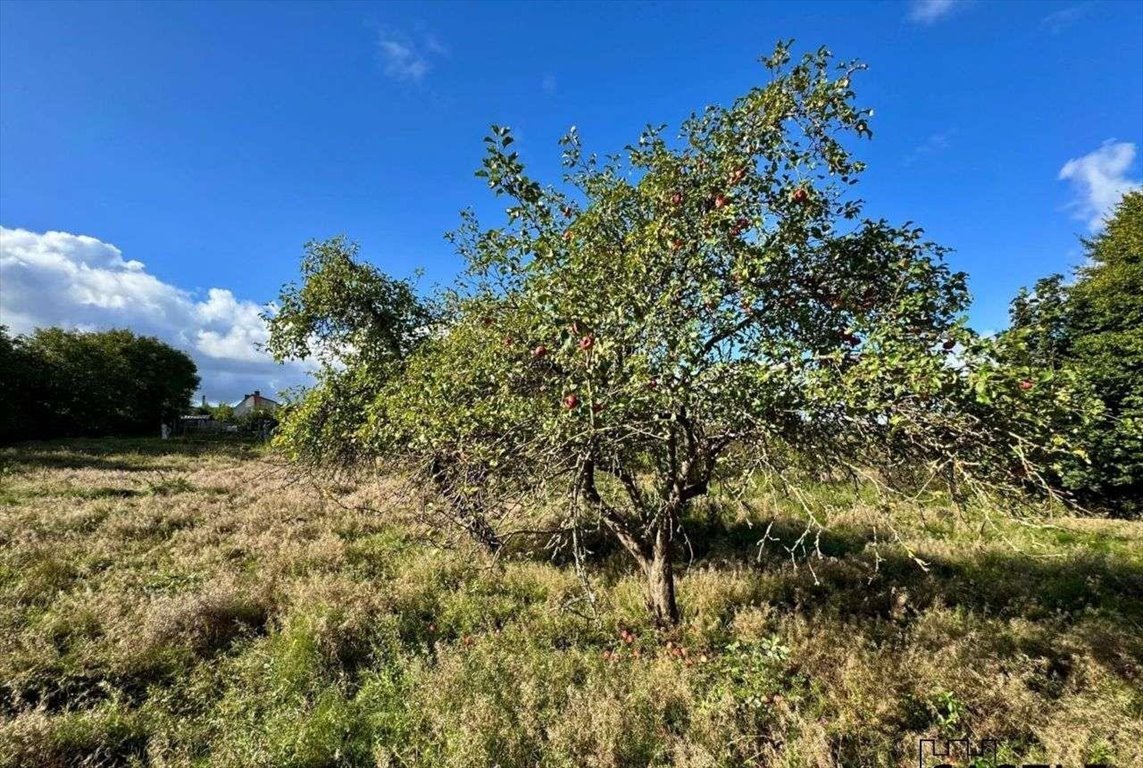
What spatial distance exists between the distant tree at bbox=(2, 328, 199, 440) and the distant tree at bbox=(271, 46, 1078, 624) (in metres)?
48.3

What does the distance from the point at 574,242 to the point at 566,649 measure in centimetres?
540

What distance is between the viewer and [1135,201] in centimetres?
2442

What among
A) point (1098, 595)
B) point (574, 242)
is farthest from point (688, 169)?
point (1098, 595)

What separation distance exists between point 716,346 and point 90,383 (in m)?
54.4

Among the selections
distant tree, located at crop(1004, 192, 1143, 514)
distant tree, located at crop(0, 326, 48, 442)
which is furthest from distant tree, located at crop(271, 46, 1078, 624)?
distant tree, located at crop(0, 326, 48, 442)

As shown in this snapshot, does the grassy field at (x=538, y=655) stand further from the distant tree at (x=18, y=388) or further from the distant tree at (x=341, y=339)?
the distant tree at (x=18, y=388)

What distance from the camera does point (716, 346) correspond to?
5715mm

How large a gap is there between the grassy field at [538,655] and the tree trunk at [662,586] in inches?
12.6

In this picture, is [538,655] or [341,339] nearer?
[538,655]

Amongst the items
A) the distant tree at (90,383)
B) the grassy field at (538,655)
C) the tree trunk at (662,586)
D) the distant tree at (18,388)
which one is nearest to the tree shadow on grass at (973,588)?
the grassy field at (538,655)

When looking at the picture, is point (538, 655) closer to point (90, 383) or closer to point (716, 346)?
point (716, 346)

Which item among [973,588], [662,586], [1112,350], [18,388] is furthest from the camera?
[18,388]

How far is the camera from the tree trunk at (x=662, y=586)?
26.2ft

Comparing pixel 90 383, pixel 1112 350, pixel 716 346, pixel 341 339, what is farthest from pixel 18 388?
pixel 1112 350
